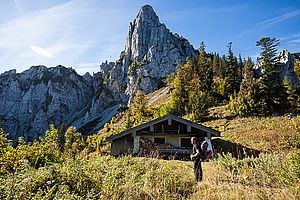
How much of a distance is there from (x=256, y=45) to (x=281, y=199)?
49.3m

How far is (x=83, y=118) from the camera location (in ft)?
364

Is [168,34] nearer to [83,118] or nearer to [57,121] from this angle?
[83,118]

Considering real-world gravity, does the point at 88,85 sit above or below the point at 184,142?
above

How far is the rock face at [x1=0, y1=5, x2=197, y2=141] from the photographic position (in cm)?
11000

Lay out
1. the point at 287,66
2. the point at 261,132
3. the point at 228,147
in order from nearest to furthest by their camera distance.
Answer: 1. the point at 228,147
2. the point at 261,132
3. the point at 287,66

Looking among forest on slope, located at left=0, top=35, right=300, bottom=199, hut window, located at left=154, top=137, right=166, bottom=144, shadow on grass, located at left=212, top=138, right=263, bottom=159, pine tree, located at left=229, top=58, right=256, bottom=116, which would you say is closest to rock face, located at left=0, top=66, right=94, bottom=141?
forest on slope, located at left=0, top=35, right=300, bottom=199

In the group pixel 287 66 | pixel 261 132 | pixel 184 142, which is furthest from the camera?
pixel 287 66

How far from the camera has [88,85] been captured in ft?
448

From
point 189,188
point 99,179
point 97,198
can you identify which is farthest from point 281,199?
point 99,179

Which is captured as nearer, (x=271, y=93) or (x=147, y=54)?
(x=271, y=93)

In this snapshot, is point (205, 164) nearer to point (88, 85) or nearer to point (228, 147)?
point (228, 147)

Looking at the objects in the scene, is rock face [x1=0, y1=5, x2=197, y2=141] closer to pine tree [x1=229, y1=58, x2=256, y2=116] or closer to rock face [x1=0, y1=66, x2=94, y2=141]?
rock face [x1=0, y1=66, x2=94, y2=141]

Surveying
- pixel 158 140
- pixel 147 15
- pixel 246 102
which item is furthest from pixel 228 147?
pixel 147 15

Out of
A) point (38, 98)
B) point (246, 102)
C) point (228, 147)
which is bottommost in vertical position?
point (228, 147)
